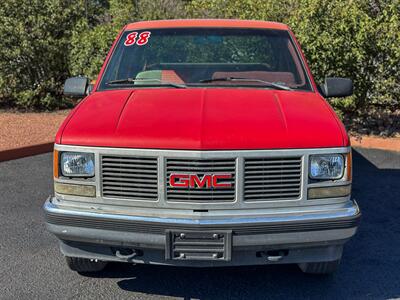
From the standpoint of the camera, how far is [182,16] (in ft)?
36.4

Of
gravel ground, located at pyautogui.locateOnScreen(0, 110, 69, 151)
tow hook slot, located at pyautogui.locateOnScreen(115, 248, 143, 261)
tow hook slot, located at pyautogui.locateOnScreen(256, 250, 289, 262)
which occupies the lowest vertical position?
gravel ground, located at pyautogui.locateOnScreen(0, 110, 69, 151)

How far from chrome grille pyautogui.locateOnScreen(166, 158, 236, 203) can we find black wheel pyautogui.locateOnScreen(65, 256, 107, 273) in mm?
998

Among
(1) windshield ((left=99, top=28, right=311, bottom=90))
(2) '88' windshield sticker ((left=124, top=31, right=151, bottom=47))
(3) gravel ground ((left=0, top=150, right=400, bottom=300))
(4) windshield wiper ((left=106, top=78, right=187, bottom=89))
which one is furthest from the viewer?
(2) '88' windshield sticker ((left=124, top=31, right=151, bottom=47))

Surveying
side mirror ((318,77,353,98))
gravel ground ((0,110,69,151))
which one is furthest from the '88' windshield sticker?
gravel ground ((0,110,69,151))

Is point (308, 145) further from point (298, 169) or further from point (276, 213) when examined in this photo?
point (276, 213)

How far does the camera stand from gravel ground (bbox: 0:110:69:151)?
316 inches

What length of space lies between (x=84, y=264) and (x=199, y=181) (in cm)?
126

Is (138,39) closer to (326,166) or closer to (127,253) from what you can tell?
(127,253)

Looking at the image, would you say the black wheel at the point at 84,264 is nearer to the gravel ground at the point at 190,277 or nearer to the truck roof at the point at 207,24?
the gravel ground at the point at 190,277

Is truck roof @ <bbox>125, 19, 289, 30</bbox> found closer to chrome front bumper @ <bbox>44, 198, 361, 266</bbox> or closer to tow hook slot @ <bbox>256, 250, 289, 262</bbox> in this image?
chrome front bumper @ <bbox>44, 198, 361, 266</bbox>

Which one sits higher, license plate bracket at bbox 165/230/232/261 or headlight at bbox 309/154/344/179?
headlight at bbox 309/154/344/179

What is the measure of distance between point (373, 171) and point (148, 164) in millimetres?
4789

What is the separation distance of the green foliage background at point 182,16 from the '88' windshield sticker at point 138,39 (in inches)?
154

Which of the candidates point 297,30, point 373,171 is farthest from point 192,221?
point 297,30
